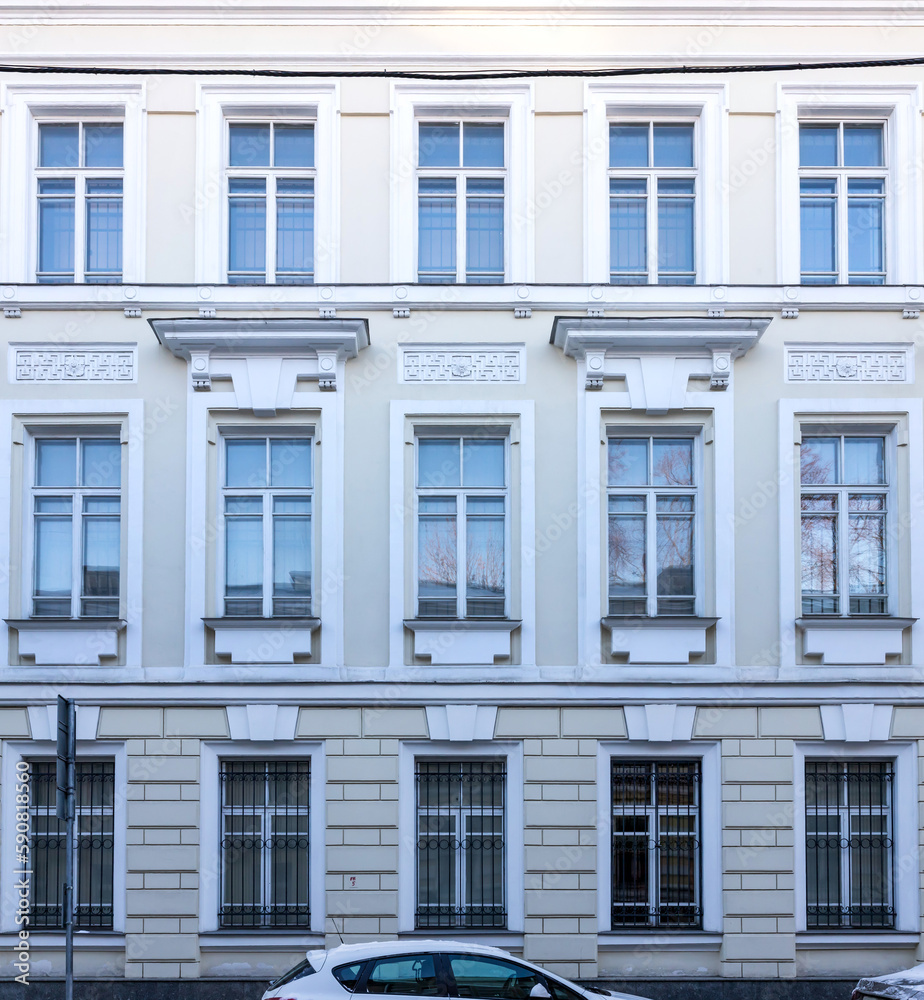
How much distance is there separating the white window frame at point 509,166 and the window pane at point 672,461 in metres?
2.56

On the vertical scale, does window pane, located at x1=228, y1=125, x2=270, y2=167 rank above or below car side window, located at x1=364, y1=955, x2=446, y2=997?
above

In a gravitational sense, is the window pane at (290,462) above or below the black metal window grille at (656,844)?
above

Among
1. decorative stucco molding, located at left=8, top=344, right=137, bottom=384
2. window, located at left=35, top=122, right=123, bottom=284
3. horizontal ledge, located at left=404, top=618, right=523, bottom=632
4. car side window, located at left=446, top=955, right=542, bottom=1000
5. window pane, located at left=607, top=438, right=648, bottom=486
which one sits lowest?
car side window, located at left=446, top=955, right=542, bottom=1000

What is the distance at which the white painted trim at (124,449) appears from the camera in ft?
41.2

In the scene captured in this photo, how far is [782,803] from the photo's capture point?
1232 centimetres

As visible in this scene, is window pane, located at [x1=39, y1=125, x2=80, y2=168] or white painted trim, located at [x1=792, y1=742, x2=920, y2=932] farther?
window pane, located at [x1=39, y1=125, x2=80, y2=168]

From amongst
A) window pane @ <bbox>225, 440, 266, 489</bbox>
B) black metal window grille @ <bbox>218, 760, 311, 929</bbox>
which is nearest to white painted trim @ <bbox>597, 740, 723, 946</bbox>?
black metal window grille @ <bbox>218, 760, 311, 929</bbox>

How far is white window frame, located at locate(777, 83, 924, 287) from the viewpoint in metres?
12.9

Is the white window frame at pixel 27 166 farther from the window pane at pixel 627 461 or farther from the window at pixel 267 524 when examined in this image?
A: the window pane at pixel 627 461

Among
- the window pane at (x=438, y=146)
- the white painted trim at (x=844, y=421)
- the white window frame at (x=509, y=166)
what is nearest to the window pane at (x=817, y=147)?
the white painted trim at (x=844, y=421)

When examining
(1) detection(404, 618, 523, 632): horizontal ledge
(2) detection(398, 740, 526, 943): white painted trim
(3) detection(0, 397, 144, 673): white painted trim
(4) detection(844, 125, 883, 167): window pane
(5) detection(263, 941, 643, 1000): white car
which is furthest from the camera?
(4) detection(844, 125, 883, 167): window pane

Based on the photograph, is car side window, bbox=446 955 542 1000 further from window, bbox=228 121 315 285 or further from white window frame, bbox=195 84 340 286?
window, bbox=228 121 315 285

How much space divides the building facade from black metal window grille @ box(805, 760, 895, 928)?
51 mm

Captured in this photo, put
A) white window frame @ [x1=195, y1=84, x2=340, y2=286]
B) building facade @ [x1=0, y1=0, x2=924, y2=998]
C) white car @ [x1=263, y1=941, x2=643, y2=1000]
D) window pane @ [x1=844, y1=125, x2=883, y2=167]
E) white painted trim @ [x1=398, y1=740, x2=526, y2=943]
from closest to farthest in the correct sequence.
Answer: white car @ [x1=263, y1=941, x2=643, y2=1000] → white painted trim @ [x1=398, y1=740, x2=526, y2=943] → building facade @ [x1=0, y1=0, x2=924, y2=998] → white window frame @ [x1=195, y1=84, x2=340, y2=286] → window pane @ [x1=844, y1=125, x2=883, y2=167]
